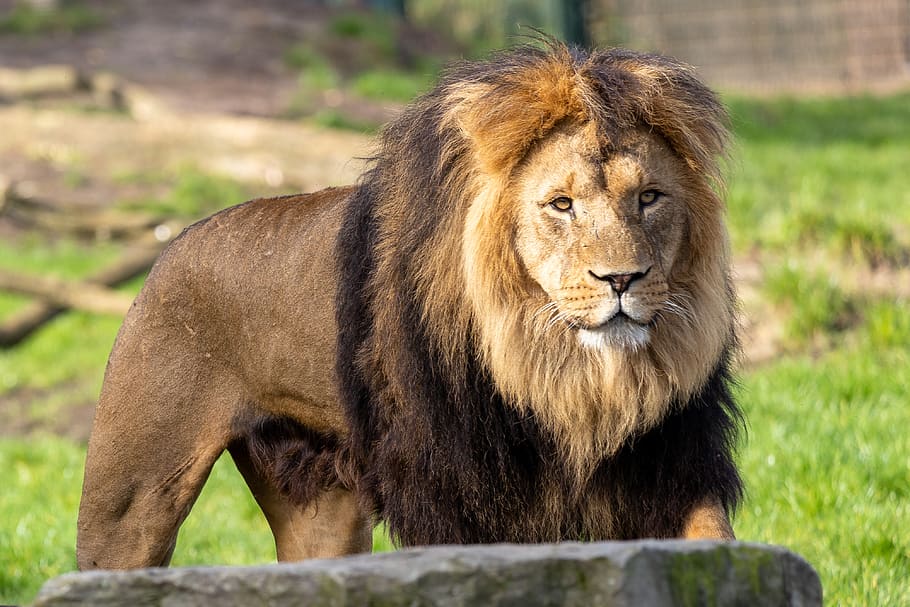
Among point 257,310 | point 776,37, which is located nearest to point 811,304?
point 257,310

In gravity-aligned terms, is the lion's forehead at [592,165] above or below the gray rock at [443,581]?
above

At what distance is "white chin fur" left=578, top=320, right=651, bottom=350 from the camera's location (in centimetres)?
335

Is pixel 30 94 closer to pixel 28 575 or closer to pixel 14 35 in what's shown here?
pixel 14 35

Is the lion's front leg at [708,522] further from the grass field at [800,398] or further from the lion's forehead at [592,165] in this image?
the grass field at [800,398]

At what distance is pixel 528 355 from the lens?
348 cm

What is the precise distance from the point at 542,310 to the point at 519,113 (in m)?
0.50

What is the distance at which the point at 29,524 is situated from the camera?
6.02 metres

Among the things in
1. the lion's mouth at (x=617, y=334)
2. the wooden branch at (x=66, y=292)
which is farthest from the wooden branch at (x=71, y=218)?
the lion's mouth at (x=617, y=334)

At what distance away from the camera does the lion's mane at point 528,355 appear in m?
3.48

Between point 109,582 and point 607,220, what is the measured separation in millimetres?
1503

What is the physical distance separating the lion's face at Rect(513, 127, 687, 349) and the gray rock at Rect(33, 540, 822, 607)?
2.86 feet

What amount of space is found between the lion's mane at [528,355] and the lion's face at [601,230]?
48 millimetres

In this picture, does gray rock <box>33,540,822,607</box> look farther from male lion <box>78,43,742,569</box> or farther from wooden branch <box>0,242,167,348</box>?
wooden branch <box>0,242,167,348</box>

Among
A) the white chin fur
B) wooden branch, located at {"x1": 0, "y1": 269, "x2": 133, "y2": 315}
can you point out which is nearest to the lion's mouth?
the white chin fur
